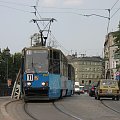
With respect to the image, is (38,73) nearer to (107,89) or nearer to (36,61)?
(36,61)

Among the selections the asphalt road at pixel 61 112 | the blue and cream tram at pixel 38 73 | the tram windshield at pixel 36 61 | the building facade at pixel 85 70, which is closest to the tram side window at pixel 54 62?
the blue and cream tram at pixel 38 73

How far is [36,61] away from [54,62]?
1.54 metres

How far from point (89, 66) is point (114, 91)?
139m

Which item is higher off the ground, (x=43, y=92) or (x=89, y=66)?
(x=89, y=66)

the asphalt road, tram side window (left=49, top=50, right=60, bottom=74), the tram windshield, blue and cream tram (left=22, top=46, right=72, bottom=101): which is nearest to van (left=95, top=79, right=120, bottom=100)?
tram side window (left=49, top=50, right=60, bottom=74)

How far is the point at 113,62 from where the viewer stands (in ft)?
373

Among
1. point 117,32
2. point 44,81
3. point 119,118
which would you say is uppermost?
point 117,32

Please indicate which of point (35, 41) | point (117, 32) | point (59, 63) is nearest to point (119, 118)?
point (59, 63)

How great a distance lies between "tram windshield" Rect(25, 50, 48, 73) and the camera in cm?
2830

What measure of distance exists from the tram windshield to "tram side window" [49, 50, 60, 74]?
19.7 inches

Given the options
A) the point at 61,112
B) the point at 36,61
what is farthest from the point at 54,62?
the point at 61,112

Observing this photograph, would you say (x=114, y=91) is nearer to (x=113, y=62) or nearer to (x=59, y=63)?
(x=59, y=63)

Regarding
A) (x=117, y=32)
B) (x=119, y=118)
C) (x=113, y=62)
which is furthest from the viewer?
(x=113, y=62)

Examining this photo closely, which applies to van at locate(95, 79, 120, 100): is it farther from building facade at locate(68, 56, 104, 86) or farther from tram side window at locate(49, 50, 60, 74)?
building facade at locate(68, 56, 104, 86)
